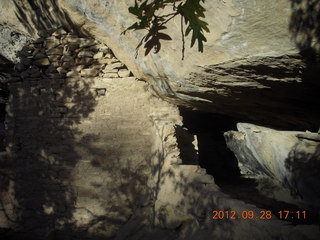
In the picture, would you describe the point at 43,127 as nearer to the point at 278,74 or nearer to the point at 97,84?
the point at 97,84

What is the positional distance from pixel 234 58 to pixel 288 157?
2495 millimetres

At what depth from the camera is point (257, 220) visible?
1.84 m

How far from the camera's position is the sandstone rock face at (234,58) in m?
1.69

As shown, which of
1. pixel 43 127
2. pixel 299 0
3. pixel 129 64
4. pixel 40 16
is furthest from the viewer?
pixel 40 16

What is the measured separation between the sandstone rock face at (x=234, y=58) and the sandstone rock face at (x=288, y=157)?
359mm

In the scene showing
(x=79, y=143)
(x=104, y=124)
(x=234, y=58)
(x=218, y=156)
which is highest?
(x=234, y=58)

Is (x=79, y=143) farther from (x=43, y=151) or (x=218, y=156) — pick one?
(x=218, y=156)

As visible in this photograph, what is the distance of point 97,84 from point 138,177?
4.73ft

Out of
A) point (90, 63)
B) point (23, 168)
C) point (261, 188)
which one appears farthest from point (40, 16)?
point (261, 188)

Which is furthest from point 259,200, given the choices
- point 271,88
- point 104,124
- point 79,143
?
point 79,143

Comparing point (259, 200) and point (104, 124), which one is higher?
point (104, 124)

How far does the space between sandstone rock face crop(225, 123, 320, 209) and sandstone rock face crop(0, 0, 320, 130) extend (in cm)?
36

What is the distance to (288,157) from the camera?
12.5 ft

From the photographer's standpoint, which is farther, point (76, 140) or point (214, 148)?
point (214, 148)
